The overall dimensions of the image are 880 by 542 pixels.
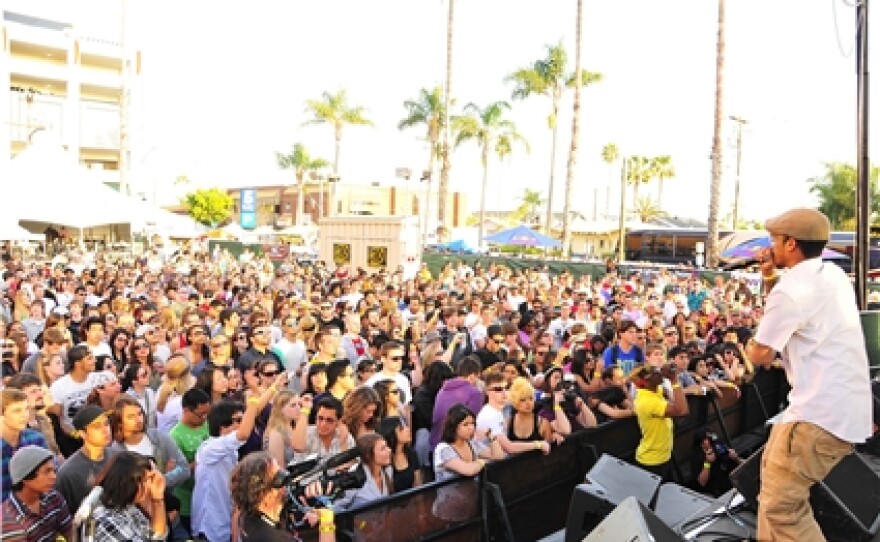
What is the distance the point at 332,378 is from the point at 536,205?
97.1 m

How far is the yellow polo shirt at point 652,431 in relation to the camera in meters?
6.16

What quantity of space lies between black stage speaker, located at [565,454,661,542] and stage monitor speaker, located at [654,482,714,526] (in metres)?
0.31

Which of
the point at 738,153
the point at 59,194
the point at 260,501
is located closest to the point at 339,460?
the point at 260,501

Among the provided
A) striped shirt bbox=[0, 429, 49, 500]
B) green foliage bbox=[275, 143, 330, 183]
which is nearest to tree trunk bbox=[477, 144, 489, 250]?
green foliage bbox=[275, 143, 330, 183]

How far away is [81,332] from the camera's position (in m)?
7.98

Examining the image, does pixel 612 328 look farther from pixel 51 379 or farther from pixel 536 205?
pixel 536 205

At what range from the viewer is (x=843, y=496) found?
387 centimetres

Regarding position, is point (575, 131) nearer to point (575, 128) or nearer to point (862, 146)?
point (575, 128)

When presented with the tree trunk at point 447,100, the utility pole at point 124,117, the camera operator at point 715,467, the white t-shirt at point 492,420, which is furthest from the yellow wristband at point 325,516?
the tree trunk at point 447,100

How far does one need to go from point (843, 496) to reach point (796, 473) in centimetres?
82

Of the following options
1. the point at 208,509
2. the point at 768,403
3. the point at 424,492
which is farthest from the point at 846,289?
the point at 768,403

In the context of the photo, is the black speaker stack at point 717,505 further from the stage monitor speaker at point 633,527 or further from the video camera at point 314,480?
the video camera at point 314,480

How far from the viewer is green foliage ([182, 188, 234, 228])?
68.9m

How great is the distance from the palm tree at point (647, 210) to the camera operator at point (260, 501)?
3077 inches
